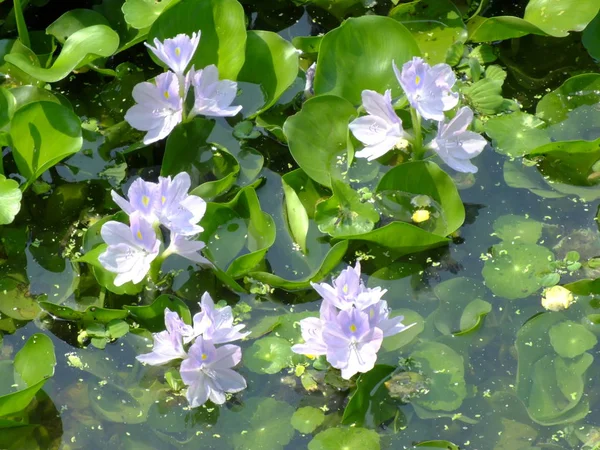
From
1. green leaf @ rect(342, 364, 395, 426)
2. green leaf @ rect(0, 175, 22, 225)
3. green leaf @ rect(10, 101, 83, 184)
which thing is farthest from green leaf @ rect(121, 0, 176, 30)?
green leaf @ rect(342, 364, 395, 426)

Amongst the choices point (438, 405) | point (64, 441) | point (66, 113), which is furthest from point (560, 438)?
point (66, 113)

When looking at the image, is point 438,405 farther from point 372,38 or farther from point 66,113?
point 66,113

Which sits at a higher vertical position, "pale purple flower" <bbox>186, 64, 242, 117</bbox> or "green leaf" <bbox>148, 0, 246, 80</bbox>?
"green leaf" <bbox>148, 0, 246, 80</bbox>

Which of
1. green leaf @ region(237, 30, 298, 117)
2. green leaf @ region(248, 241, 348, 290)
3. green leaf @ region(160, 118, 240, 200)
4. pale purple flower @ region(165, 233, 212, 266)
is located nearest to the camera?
pale purple flower @ region(165, 233, 212, 266)

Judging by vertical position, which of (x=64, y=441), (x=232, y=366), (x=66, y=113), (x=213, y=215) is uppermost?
(x=66, y=113)

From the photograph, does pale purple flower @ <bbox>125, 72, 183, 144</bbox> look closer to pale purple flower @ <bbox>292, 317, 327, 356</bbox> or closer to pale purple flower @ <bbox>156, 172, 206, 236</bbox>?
pale purple flower @ <bbox>156, 172, 206, 236</bbox>

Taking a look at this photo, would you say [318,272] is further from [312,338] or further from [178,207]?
[178,207]
